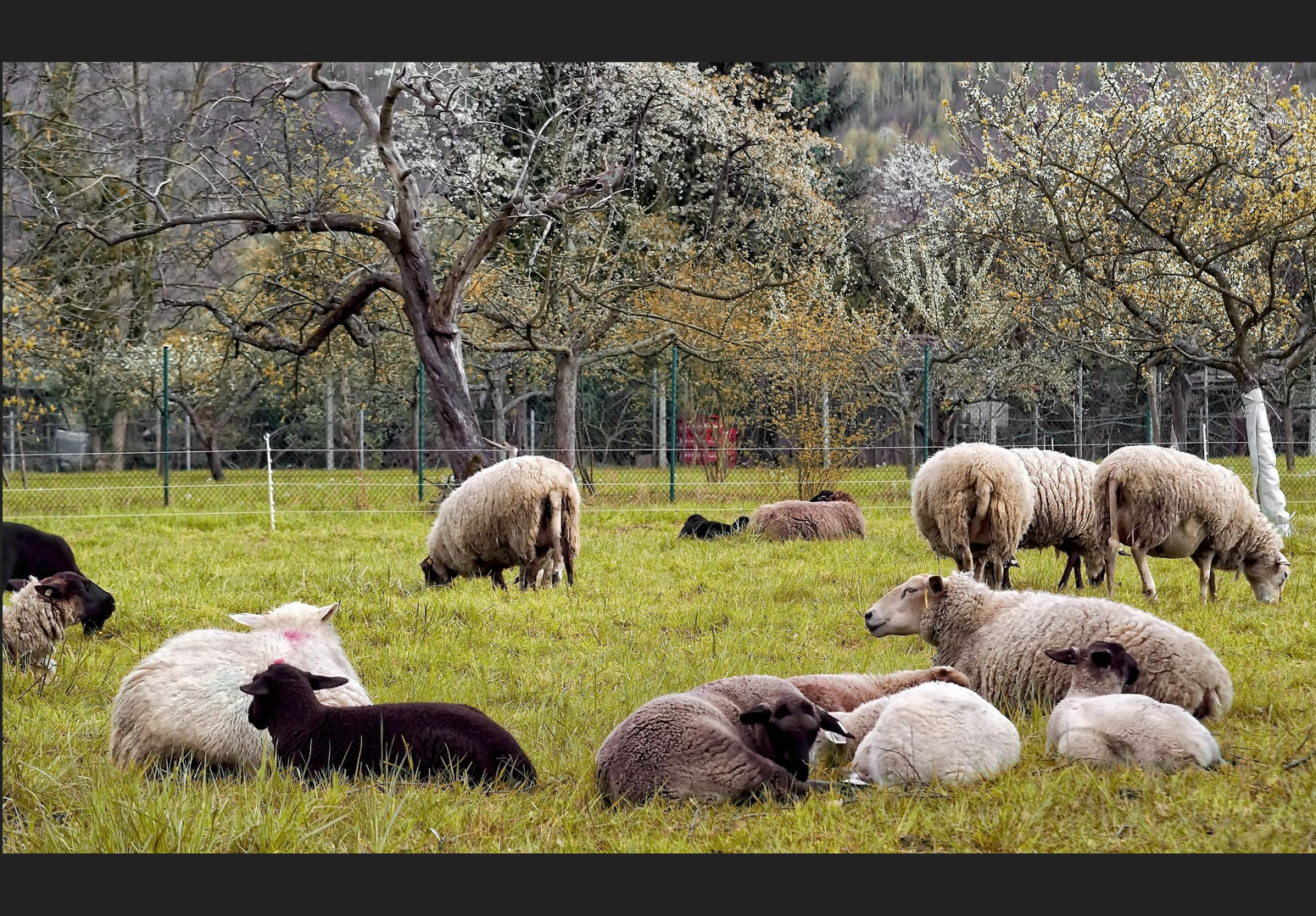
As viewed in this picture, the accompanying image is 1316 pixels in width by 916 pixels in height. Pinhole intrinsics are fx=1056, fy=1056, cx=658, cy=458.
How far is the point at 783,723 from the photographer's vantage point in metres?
4.11

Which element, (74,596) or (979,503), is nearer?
(74,596)

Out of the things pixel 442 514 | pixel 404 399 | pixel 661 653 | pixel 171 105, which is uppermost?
pixel 171 105

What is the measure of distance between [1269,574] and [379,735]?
23.9ft

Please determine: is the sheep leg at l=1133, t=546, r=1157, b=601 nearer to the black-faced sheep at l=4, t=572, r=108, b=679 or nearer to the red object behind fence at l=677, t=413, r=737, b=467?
the black-faced sheep at l=4, t=572, r=108, b=679

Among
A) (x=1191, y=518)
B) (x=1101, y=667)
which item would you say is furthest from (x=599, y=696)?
(x=1191, y=518)

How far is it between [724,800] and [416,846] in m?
1.13

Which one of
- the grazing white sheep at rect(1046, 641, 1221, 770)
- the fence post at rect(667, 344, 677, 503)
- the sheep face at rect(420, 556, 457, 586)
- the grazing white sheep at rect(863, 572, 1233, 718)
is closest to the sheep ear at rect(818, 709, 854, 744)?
the grazing white sheep at rect(1046, 641, 1221, 770)

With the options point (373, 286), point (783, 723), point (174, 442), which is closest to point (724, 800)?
A: point (783, 723)

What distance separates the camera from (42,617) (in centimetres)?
642

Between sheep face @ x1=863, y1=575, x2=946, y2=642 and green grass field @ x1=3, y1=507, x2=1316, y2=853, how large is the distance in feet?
0.97

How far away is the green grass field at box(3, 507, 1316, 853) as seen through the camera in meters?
3.48

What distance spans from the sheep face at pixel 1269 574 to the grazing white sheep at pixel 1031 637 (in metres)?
3.48

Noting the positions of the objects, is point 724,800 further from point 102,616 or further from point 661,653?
point 102,616

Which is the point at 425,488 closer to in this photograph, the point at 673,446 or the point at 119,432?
the point at 673,446
